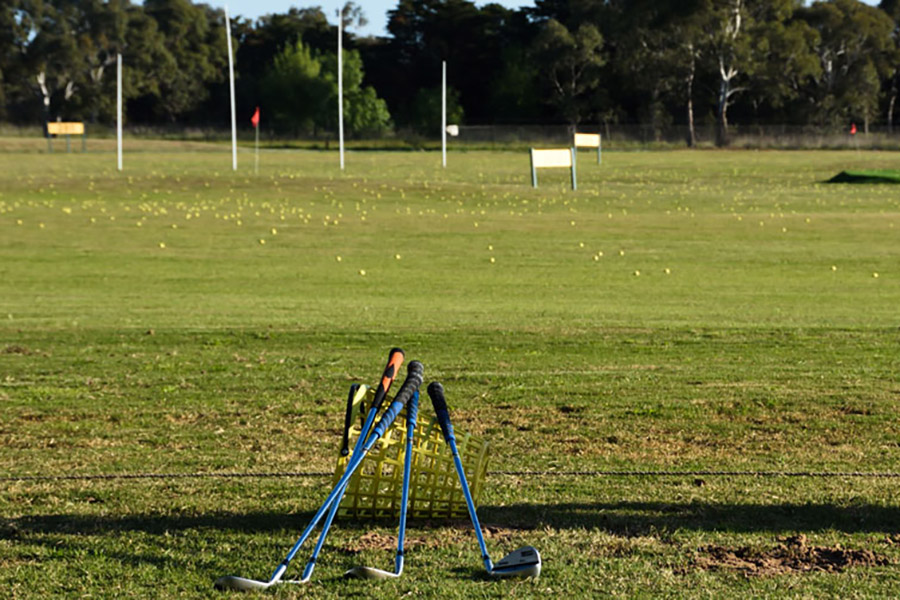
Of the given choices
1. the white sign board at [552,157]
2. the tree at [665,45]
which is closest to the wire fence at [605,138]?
the tree at [665,45]

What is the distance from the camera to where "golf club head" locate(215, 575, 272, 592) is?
4930mm

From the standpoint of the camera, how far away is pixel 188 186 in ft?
140

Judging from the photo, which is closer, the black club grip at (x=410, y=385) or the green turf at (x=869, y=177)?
the black club grip at (x=410, y=385)

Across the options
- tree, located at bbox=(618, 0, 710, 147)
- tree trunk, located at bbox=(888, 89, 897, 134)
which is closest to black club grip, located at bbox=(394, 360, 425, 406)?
tree, located at bbox=(618, 0, 710, 147)

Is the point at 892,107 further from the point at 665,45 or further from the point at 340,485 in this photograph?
the point at 340,485

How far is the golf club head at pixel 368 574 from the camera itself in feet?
16.6

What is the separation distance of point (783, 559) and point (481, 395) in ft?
15.3

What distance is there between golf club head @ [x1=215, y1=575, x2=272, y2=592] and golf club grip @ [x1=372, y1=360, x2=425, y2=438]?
2.55ft

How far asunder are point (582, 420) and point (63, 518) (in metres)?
4.01

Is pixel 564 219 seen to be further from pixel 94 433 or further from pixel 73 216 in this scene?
pixel 94 433

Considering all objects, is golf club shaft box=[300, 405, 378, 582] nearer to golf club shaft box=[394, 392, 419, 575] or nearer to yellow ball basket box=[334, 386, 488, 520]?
golf club shaft box=[394, 392, 419, 575]

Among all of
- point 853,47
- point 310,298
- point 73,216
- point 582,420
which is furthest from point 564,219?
point 853,47

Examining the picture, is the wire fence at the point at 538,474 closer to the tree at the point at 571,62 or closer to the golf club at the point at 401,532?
the golf club at the point at 401,532

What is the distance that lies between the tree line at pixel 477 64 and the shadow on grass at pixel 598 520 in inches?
3595
